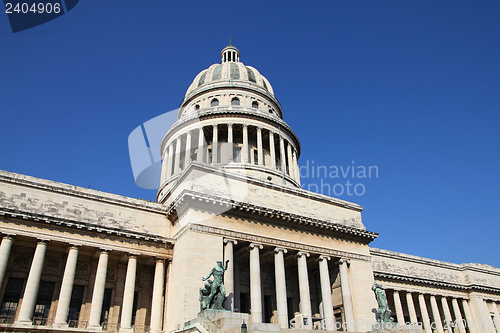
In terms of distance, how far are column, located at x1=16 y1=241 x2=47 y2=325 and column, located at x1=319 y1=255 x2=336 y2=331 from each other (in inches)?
694

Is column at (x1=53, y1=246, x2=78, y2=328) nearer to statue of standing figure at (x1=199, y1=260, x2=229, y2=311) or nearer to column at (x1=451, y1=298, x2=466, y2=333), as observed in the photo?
statue of standing figure at (x1=199, y1=260, x2=229, y2=311)

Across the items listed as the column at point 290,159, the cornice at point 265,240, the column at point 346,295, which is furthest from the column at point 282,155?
the column at point 346,295

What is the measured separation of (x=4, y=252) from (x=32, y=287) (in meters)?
2.50

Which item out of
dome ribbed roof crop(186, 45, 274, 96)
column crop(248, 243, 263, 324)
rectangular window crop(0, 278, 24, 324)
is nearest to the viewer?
rectangular window crop(0, 278, 24, 324)

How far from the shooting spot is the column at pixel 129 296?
24.1 meters

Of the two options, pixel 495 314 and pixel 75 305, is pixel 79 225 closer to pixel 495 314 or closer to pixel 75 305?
pixel 75 305

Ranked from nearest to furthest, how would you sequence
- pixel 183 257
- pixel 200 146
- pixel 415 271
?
pixel 183 257, pixel 415 271, pixel 200 146

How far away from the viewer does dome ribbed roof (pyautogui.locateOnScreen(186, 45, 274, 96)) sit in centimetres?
5031

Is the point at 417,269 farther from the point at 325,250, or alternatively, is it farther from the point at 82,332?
the point at 82,332

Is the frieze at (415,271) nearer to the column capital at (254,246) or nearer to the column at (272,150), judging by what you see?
the column at (272,150)

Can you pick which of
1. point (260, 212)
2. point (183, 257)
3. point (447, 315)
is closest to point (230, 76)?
point (260, 212)

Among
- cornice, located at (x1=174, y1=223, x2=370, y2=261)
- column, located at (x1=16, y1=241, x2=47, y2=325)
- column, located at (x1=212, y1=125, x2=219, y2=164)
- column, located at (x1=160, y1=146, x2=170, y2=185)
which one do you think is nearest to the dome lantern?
column, located at (x1=212, y1=125, x2=219, y2=164)

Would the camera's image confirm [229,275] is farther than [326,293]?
No

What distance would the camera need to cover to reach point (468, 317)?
42.2m
